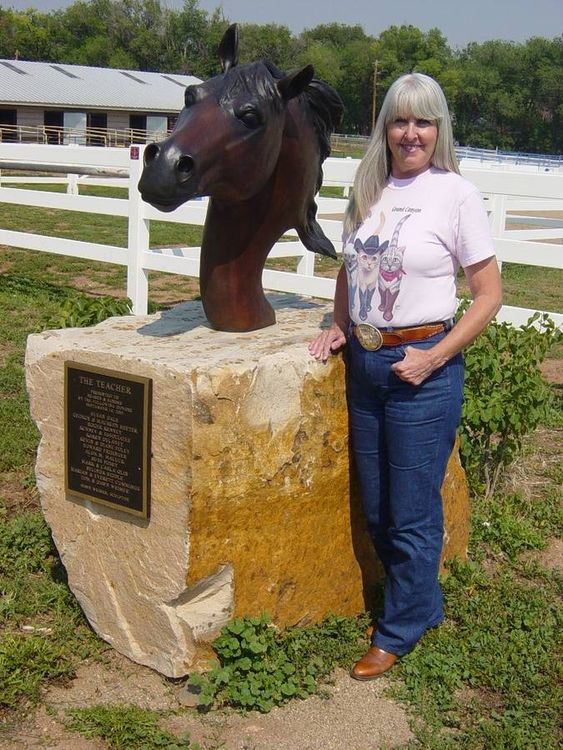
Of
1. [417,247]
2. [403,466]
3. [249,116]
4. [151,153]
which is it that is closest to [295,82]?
[249,116]

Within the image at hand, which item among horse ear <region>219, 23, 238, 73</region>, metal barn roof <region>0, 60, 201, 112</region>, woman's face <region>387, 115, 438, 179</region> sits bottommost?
woman's face <region>387, 115, 438, 179</region>

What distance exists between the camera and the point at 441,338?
2.88 meters

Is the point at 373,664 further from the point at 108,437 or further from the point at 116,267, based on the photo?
the point at 116,267

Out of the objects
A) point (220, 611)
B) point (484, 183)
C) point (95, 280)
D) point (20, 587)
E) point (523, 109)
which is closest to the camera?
point (220, 611)

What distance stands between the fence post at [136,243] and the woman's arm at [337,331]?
15.1 feet

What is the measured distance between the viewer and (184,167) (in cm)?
278

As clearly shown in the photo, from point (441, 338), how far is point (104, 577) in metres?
1.46

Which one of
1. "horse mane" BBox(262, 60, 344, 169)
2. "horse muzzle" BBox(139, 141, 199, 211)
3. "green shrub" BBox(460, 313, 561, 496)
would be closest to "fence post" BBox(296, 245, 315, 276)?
"green shrub" BBox(460, 313, 561, 496)

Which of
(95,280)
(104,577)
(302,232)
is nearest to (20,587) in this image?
(104,577)

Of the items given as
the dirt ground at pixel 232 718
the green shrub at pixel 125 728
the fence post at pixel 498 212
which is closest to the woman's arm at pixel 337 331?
the dirt ground at pixel 232 718

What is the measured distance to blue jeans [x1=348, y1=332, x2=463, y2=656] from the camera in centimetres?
290

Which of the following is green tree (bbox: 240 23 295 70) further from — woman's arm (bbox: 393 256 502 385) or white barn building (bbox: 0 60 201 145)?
woman's arm (bbox: 393 256 502 385)

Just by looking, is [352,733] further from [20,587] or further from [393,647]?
[20,587]

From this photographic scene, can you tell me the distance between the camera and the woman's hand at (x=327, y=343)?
3.22 meters
